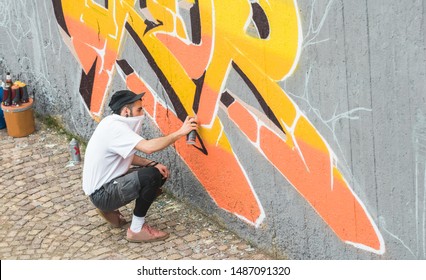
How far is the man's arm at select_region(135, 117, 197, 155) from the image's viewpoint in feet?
25.5

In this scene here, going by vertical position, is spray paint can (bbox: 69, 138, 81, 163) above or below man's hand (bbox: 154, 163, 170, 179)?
below

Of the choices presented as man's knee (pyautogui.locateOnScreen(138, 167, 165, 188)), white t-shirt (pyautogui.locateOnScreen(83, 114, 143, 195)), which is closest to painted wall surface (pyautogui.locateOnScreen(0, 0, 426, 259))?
man's knee (pyautogui.locateOnScreen(138, 167, 165, 188))

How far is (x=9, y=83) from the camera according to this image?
10.3 metres

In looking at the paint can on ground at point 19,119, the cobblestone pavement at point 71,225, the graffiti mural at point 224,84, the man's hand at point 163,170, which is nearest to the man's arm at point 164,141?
the graffiti mural at point 224,84

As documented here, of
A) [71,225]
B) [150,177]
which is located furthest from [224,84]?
[71,225]

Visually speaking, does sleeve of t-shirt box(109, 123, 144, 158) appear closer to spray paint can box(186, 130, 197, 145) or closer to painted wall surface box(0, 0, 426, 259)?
spray paint can box(186, 130, 197, 145)

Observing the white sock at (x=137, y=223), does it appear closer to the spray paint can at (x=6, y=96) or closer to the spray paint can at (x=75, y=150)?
the spray paint can at (x=75, y=150)

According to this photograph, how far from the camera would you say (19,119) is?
1036 centimetres

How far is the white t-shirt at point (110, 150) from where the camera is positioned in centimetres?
788

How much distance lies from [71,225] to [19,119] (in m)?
2.32

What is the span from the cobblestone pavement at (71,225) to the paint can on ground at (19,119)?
59cm
